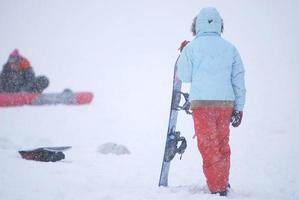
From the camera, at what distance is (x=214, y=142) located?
4.75 m

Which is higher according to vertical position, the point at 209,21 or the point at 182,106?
the point at 209,21

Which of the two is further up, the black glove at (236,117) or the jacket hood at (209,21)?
the jacket hood at (209,21)

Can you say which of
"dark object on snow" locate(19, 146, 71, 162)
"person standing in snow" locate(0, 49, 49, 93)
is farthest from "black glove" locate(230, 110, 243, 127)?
"person standing in snow" locate(0, 49, 49, 93)

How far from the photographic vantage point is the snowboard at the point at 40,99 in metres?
14.0

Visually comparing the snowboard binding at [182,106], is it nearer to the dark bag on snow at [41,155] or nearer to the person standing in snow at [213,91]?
the person standing in snow at [213,91]

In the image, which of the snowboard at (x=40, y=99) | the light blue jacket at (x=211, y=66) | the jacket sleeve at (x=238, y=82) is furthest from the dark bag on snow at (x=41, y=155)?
the snowboard at (x=40, y=99)

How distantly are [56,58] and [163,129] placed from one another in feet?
95.9

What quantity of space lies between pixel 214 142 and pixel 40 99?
10.2m

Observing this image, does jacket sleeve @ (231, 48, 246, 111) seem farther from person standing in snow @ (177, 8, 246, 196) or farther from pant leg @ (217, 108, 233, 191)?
pant leg @ (217, 108, 233, 191)

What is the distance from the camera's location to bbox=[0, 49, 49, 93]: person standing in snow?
14.6 metres

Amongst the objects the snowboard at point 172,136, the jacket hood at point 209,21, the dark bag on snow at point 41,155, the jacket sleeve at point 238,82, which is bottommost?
the dark bag on snow at point 41,155

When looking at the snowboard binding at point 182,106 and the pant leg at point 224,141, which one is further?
the snowboard binding at point 182,106

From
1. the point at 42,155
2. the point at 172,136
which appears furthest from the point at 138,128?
the point at 172,136

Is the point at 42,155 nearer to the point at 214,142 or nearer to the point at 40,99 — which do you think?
the point at 214,142
